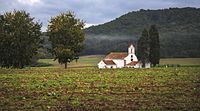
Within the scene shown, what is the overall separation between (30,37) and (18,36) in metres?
2.39

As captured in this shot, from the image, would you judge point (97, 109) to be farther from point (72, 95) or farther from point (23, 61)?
point (23, 61)

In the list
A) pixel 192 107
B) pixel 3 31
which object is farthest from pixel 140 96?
pixel 3 31

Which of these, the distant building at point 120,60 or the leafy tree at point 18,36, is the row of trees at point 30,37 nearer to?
the leafy tree at point 18,36

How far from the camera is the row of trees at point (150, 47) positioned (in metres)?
114

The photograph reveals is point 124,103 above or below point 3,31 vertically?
below

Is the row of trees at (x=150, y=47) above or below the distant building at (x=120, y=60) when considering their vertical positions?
above

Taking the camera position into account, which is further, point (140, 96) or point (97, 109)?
point (140, 96)

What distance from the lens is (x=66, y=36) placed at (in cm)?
7875

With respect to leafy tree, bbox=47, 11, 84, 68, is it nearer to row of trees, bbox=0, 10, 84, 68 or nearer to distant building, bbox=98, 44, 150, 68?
row of trees, bbox=0, 10, 84, 68

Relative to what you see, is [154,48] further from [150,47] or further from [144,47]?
[144,47]

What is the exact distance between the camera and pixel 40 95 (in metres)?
22.2

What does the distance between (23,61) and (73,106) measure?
5944 cm

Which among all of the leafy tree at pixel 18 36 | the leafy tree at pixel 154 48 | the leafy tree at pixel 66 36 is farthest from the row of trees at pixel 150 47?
the leafy tree at pixel 18 36

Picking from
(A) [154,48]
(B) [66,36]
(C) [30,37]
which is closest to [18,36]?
(C) [30,37]
